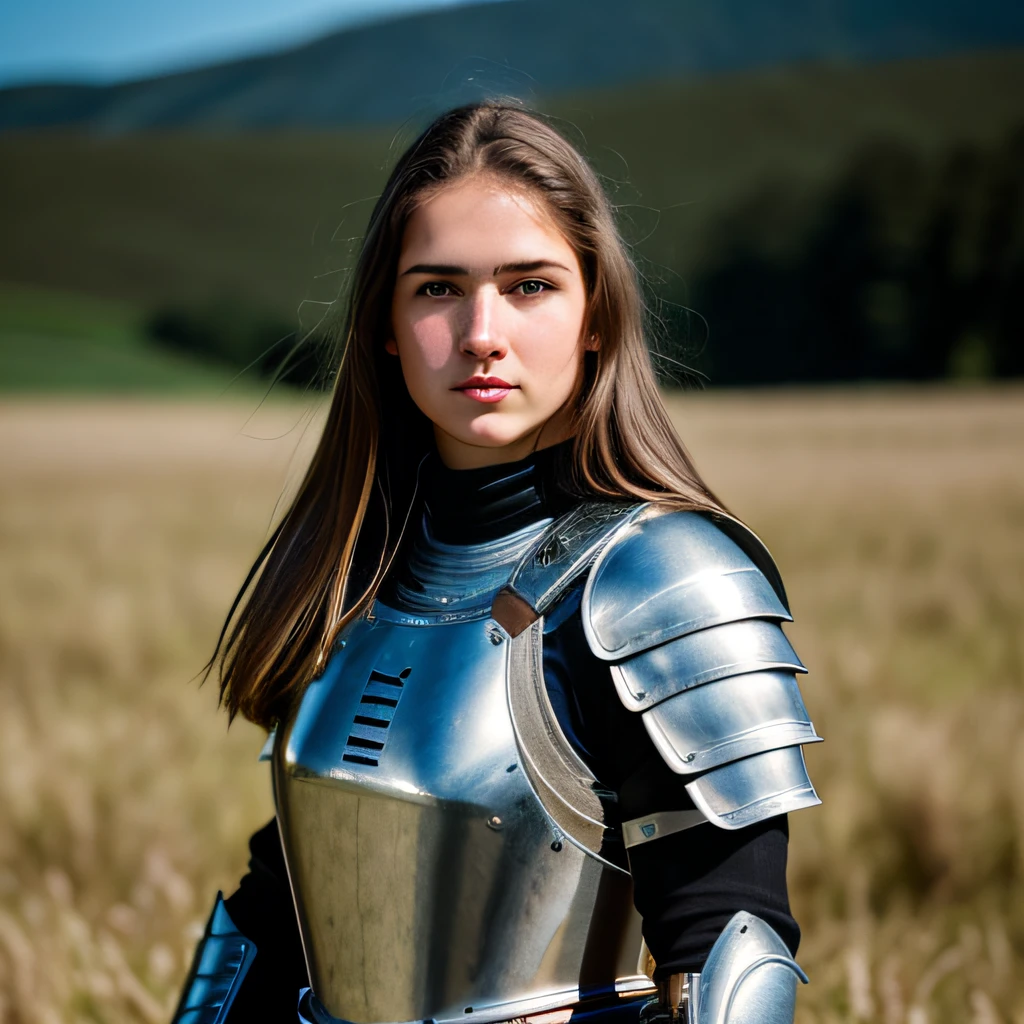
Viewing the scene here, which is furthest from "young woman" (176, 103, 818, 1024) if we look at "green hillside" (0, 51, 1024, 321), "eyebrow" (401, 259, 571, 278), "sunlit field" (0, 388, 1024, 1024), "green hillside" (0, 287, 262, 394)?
"green hillside" (0, 51, 1024, 321)

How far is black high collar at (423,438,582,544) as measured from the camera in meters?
1.86

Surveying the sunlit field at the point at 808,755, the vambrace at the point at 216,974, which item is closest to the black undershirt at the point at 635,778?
the sunlit field at the point at 808,755

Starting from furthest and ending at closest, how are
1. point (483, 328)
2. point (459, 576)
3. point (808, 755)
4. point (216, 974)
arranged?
point (808, 755)
point (216, 974)
point (459, 576)
point (483, 328)

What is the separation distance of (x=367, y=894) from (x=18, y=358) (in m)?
35.4

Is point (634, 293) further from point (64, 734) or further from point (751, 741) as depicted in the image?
point (64, 734)

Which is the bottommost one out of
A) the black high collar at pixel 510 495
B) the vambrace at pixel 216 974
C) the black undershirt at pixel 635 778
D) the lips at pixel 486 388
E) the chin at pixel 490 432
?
the vambrace at pixel 216 974

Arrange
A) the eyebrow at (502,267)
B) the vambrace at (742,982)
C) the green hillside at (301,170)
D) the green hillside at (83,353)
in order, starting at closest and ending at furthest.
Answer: the vambrace at (742,982) → the eyebrow at (502,267) → the green hillside at (83,353) → the green hillside at (301,170)

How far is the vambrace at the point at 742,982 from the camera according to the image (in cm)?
152

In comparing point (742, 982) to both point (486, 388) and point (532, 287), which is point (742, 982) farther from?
point (532, 287)

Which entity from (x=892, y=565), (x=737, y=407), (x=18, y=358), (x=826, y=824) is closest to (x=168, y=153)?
(x=18, y=358)

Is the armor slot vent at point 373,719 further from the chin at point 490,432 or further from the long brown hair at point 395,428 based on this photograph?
the chin at point 490,432

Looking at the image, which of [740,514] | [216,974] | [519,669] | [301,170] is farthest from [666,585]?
[301,170]

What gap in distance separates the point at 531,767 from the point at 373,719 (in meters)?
0.25

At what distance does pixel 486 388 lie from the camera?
1778 mm
